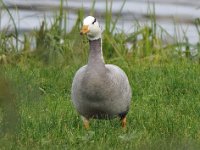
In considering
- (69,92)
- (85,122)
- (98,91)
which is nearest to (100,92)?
(98,91)

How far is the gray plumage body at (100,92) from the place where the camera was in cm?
561

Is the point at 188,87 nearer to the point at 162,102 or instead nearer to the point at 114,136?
the point at 162,102

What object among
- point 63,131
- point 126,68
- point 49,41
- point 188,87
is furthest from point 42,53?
point 63,131

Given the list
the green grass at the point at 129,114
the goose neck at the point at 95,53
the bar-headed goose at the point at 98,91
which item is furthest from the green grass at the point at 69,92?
the goose neck at the point at 95,53

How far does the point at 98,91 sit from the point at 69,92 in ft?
6.08

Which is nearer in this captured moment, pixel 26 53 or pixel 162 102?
pixel 162 102

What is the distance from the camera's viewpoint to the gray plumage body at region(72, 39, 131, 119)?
5.61 meters

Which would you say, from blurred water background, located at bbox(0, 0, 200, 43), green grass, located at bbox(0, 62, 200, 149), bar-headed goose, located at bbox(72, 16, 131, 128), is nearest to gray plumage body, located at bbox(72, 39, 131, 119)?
bar-headed goose, located at bbox(72, 16, 131, 128)

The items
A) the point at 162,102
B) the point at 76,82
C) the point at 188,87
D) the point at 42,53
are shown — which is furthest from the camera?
the point at 42,53

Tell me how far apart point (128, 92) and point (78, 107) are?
1.29 ft

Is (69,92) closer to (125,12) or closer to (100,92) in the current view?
(100,92)

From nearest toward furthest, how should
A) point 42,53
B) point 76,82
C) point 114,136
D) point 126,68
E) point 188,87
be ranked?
1. point 114,136
2. point 76,82
3. point 188,87
4. point 126,68
5. point 42,53

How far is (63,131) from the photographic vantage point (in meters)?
5.58

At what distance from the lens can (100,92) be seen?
5605 mm
